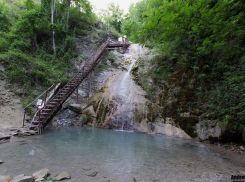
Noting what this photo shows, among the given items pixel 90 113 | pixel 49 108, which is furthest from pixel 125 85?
pixel 49 108

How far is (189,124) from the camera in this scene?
7.62m

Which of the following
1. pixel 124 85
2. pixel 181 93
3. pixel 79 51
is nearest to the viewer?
pixel 181 93

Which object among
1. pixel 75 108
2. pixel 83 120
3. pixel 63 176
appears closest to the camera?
pixel 63 176

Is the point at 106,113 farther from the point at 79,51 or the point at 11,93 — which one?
the point at 79,51

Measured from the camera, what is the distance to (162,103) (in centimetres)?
942

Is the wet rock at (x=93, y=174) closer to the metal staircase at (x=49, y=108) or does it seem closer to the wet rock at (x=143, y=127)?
the metal staircase at (x=49, y=108)

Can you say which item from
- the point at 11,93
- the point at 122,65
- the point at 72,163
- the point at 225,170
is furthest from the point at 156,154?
the point at 122,65

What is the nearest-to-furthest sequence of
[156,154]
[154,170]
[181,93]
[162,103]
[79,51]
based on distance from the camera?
[154,170] < [156,154] < [181,93] < [162,103] < [79,51]

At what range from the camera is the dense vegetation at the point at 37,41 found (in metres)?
9.98

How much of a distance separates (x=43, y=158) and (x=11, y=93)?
8.12 m

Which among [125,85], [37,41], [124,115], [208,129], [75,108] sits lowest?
[208,129]

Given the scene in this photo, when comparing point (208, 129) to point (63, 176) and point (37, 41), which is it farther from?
point (37, 41)

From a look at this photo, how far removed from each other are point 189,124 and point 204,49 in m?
4.37

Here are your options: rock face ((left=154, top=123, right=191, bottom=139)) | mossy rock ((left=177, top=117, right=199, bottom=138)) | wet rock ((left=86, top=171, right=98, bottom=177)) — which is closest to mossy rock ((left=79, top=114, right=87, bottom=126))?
rock face ((left=154, top=123, right=191, bottom=139))
